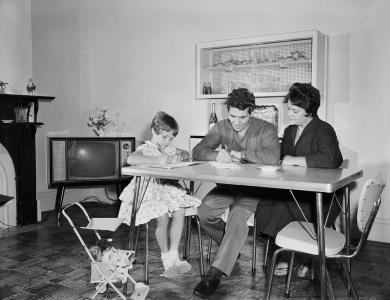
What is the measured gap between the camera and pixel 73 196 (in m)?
5.46

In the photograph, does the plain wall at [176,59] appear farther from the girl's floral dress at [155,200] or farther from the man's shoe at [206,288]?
the man's shoe at [206,288]

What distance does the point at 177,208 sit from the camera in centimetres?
286

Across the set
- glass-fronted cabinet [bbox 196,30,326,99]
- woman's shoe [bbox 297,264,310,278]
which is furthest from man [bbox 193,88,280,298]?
glass-fronted cabinet [bbox 196,30,326,99]

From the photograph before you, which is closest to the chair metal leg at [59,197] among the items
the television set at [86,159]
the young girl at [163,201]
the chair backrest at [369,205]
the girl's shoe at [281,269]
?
the television set at [86,159]

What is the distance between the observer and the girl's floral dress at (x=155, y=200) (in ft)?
9.01

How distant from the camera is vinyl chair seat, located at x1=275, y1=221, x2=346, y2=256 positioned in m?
2.14

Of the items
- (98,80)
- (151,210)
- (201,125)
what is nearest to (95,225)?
(151,210)

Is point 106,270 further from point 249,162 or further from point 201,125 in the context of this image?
point 201,125

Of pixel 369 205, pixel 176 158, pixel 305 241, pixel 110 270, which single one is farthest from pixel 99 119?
pixel 369 205

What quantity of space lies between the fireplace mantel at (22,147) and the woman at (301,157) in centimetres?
257

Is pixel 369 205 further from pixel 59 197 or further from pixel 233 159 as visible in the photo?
pixel 59 197

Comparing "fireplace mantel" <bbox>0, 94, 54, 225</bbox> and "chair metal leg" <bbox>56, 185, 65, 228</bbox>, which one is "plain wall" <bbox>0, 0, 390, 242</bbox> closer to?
"chair metal leg" <bbox>56, 185, 65, 228</bbox>

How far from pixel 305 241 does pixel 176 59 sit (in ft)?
10.3

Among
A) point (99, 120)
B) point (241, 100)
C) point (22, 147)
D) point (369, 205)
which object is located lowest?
point (369, 205)
